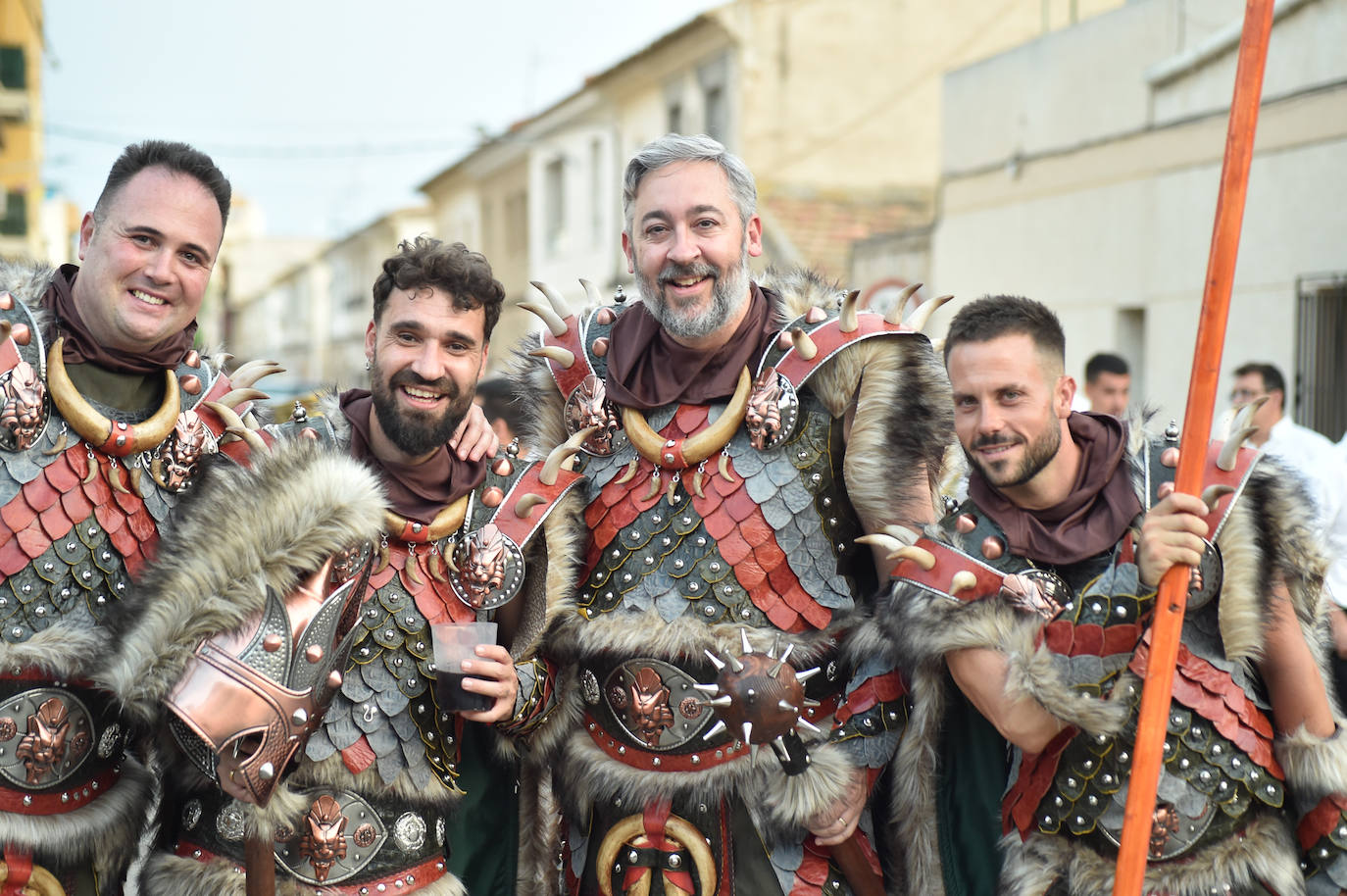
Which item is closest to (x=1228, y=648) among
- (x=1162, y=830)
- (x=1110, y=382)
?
(x=1162, y=830)

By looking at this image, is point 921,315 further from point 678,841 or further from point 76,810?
point 76,810

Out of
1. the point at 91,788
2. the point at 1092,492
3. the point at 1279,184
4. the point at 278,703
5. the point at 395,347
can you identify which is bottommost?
Answer: the point at 91,788

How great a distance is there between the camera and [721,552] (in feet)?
10.2

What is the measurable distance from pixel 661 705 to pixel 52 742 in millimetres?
1266

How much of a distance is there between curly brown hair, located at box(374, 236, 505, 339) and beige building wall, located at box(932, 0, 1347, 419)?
666cm

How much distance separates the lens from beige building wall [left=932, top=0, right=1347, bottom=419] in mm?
8625

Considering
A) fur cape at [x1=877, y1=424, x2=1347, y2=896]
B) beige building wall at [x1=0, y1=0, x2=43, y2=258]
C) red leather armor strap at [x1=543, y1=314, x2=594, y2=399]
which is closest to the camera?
fur cape at [x1=877, y1=424, x2=1347, y2=896]

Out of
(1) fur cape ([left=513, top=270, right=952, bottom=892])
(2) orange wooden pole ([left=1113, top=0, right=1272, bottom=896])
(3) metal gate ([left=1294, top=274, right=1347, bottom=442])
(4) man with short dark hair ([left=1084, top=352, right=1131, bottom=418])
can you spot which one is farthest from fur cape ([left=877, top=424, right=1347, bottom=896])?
(3) metal gate ([left=1294, top=274, right=1347, bottom=442])

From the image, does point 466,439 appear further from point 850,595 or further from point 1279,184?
point 1279,184

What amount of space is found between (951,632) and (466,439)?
1.15 meters

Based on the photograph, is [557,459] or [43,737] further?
[557,459]

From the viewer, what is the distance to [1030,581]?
9.09ft

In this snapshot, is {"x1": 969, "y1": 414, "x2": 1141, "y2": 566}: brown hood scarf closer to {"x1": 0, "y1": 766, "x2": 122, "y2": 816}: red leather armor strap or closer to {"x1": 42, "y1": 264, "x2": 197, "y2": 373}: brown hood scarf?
{"x1": 42, "y1": 264, "x2": 197, "y2": 373}: brown hood scarf

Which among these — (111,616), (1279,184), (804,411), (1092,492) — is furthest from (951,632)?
(1279,184)
